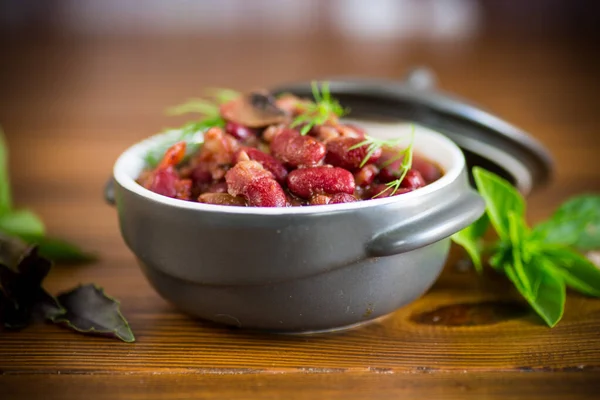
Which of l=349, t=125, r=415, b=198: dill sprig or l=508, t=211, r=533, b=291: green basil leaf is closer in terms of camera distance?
l=349, t=125, r=415, b=198: dill sprig

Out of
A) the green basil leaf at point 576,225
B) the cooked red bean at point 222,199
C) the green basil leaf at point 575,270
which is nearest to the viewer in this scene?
the cooked red bean at point 222,199

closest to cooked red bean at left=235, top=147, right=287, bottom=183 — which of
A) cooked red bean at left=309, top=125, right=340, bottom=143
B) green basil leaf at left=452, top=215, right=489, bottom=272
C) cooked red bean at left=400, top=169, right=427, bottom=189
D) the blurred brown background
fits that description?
cooked red bean at left=309, top=125, right=340, bottom=143

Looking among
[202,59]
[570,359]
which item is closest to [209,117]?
[570,359]

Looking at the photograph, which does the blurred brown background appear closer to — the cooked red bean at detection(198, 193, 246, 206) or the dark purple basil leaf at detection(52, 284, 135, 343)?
the dark purple basil leaf at detection(52, 284, 135, 343)

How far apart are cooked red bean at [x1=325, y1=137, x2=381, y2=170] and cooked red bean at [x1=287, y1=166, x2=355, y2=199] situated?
5cm

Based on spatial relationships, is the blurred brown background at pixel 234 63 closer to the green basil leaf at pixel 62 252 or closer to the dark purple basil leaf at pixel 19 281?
the green basil leaf at pixel 62 252

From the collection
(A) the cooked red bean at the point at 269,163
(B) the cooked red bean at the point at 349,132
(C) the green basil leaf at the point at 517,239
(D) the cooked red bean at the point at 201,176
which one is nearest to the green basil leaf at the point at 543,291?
(C) the green basil leaf at the point at 517,239

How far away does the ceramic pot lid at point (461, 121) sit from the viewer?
172cm

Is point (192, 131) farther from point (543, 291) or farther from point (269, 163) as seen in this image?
point (543, 291)

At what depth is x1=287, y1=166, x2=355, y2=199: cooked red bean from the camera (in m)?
1.30

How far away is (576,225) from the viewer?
5.51ft

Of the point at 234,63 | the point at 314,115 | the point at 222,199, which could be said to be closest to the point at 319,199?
the point at 222,199

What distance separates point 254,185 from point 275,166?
0.10 metres

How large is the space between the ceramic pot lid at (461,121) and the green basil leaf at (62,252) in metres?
0.70
